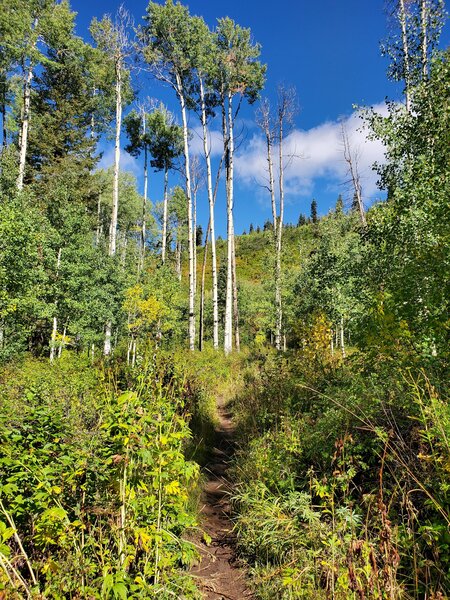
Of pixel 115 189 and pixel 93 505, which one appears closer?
pixel 93 505

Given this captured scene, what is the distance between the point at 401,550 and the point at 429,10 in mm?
12276

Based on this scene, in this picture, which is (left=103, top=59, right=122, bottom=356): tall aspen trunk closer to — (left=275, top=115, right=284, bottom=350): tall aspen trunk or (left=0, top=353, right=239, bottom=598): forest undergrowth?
(left=275, top=115, right=284, bottom=350): tall aspen trunk

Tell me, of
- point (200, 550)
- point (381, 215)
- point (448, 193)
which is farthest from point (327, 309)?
point (200, 550)

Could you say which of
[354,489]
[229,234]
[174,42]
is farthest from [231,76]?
[354,489]

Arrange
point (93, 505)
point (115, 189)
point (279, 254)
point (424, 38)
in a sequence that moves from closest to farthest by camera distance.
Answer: point (93, 505) < point (424, 38) < point (115, 189) < point (279, 254)

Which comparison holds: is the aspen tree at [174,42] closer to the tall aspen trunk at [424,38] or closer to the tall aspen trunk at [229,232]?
the tall aspen trunk at [229,232]

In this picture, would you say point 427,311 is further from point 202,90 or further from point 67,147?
point 67,147

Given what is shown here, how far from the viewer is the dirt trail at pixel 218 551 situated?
2.95 meters

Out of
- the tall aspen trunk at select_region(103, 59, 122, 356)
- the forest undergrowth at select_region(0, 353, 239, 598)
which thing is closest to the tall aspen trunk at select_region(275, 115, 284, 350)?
the tall aspen trunk at select_region(103, 59, 122, 356)

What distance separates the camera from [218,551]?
11.6ft

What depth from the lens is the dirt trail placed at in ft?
9.68

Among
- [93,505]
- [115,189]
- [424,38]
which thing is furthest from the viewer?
[115,189]

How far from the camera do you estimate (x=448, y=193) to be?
4.66 metres

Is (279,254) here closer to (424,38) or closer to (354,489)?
(424,38)
